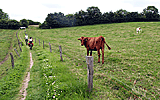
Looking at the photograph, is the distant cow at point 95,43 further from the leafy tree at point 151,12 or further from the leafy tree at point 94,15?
the leafy tree at point 151,12

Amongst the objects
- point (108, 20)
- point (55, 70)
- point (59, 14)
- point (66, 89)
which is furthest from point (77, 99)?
point (59, 14)

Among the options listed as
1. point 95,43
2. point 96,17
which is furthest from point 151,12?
point 95,43

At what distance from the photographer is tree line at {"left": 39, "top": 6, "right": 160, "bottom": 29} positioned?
187ft

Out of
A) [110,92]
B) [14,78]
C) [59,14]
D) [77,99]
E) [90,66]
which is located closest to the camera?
[77,99]

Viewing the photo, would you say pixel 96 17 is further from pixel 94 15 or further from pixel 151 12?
pixel 151 12

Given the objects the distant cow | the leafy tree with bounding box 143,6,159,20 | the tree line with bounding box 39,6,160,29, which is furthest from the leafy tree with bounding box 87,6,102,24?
the distant cow

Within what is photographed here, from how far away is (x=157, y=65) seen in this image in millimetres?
8461

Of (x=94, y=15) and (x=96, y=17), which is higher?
(x=94, y=15)

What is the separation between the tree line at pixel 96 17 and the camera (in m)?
57.1

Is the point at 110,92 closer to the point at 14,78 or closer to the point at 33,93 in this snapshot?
the point at 33,93

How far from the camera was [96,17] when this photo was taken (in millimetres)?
62219

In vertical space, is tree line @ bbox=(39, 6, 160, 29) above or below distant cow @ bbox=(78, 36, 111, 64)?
above

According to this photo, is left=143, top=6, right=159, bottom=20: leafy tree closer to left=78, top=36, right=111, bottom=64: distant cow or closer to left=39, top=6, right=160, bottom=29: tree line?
left=39, top=6, right=160, bottom=29: tree line

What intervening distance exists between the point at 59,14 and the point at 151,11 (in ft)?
176
